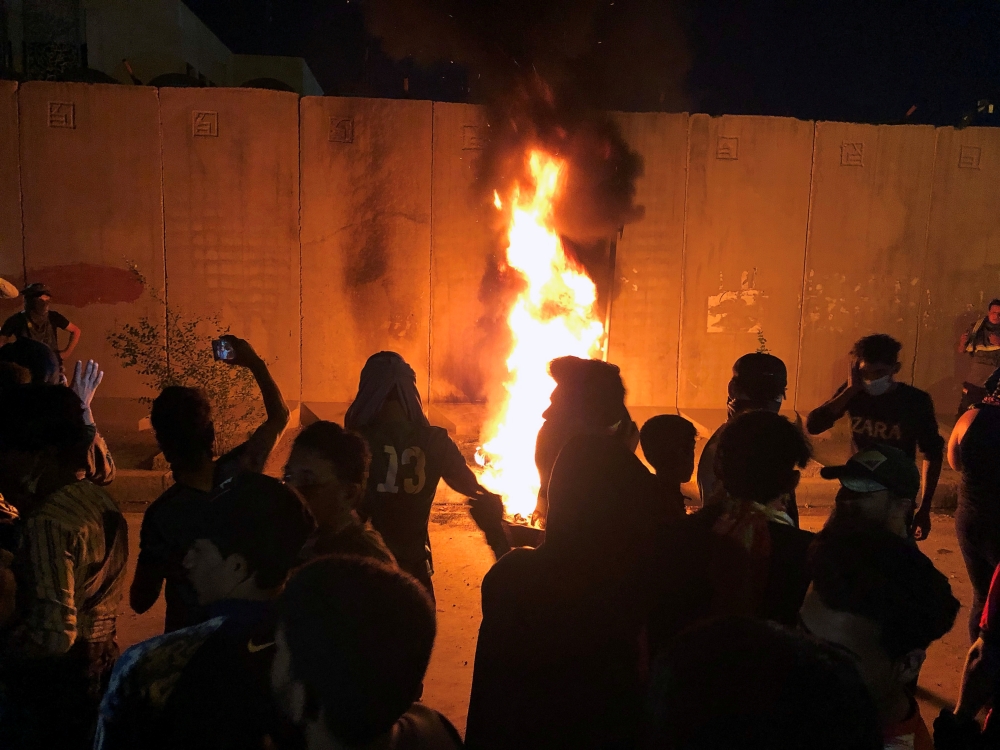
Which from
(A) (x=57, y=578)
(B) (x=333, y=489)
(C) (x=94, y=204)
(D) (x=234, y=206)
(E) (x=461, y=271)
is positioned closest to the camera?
(A) (x=57, y=578)

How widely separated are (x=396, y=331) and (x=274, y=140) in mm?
2969

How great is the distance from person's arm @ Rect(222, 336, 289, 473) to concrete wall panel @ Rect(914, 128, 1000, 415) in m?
9.78

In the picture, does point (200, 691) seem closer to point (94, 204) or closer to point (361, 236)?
point (361, 236)

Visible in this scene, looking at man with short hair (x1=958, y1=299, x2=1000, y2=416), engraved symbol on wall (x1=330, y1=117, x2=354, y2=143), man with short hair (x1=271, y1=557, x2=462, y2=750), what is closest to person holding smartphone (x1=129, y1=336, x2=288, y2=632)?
man with short hair (x1=271, y1=557, x2=462, y2=750)

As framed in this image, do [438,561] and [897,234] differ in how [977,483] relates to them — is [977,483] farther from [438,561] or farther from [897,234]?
[897,234]

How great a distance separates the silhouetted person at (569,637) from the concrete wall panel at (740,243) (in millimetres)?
8417

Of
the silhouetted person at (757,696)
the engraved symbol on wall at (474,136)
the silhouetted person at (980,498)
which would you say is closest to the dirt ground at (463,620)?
the silhouetted person at (980,498)

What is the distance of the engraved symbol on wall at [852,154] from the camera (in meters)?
9.78

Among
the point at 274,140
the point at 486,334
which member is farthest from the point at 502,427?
the point at 274,140

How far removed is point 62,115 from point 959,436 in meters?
10.3

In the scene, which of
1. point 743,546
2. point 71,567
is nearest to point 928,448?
point 743,546

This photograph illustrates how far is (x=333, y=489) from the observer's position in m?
2.50

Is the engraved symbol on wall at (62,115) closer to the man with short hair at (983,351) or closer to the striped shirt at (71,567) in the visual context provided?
the striped shirt at (71,567)

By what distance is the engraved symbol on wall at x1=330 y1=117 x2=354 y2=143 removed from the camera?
9305mm
